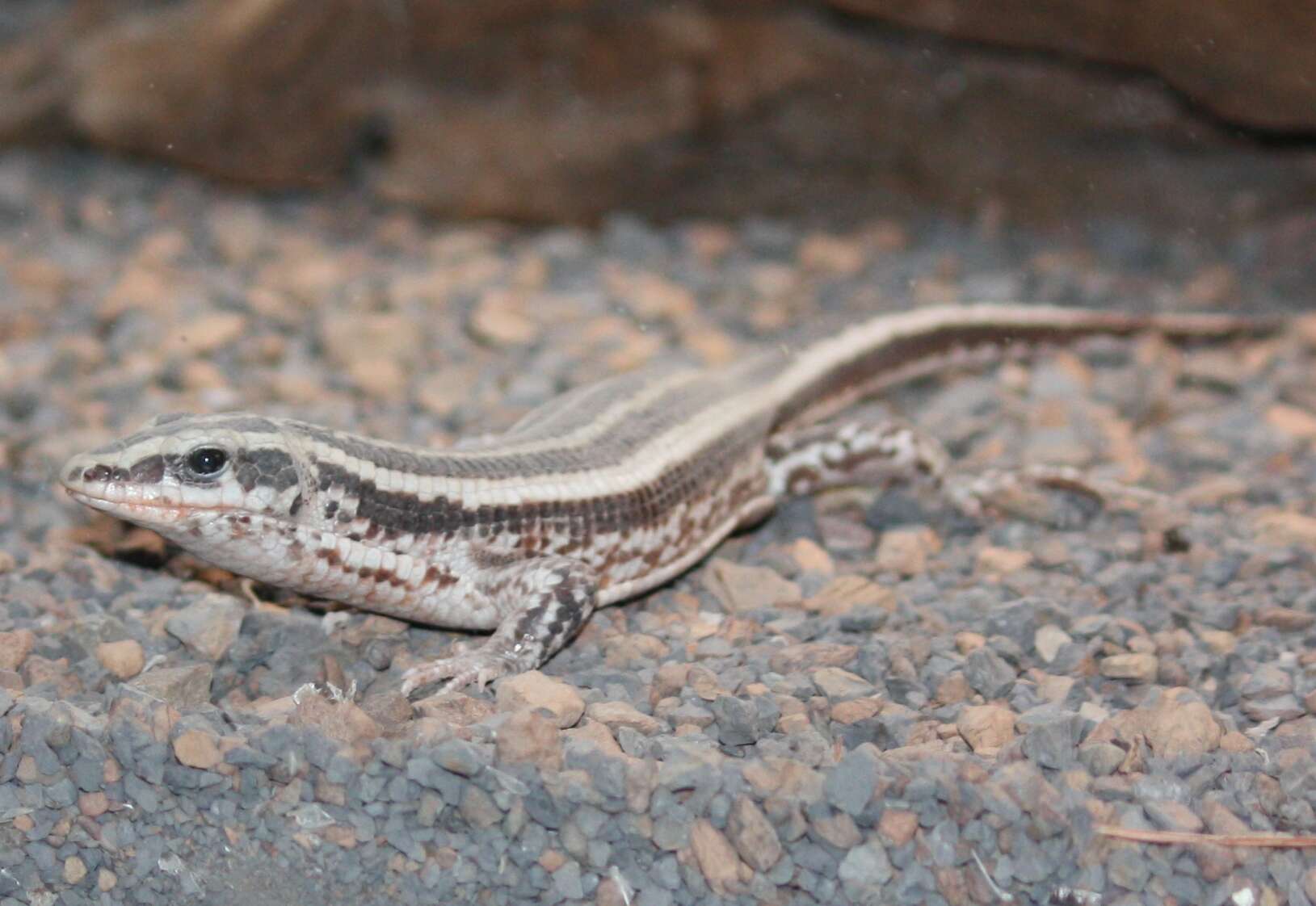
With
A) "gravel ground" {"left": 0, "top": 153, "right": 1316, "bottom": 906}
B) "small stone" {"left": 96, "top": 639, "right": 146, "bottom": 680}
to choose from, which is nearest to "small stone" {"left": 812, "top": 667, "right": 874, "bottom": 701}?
"gravel ground" {"left": 0, "top": 153, "right": 1316, "bottom": 906}

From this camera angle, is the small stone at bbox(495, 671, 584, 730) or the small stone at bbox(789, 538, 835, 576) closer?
the small stone at bbox(495, 671, 584, 730)

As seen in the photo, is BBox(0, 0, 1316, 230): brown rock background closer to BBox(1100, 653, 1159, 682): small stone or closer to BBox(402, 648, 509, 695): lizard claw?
BBox(1100, 653, 1159, 682): small stone

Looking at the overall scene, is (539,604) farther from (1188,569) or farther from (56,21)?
(56,21)

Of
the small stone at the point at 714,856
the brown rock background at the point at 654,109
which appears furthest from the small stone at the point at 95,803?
the brown rock background at the point at 654,109

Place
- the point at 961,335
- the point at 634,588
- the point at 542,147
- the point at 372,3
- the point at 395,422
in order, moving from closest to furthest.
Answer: the point at 634,588, the point at 395,422, the point at 961,335, the point at 372,3, the point at 542,147

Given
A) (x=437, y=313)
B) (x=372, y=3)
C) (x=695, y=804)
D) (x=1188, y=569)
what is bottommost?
(x=437, y=313)

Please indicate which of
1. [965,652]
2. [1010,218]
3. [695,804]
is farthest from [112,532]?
[1010,218]

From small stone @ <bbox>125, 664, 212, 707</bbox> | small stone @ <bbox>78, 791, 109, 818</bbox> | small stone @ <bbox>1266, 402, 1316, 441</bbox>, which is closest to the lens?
small stone @ <bbox>78, 791, 109, 818</bbox>
